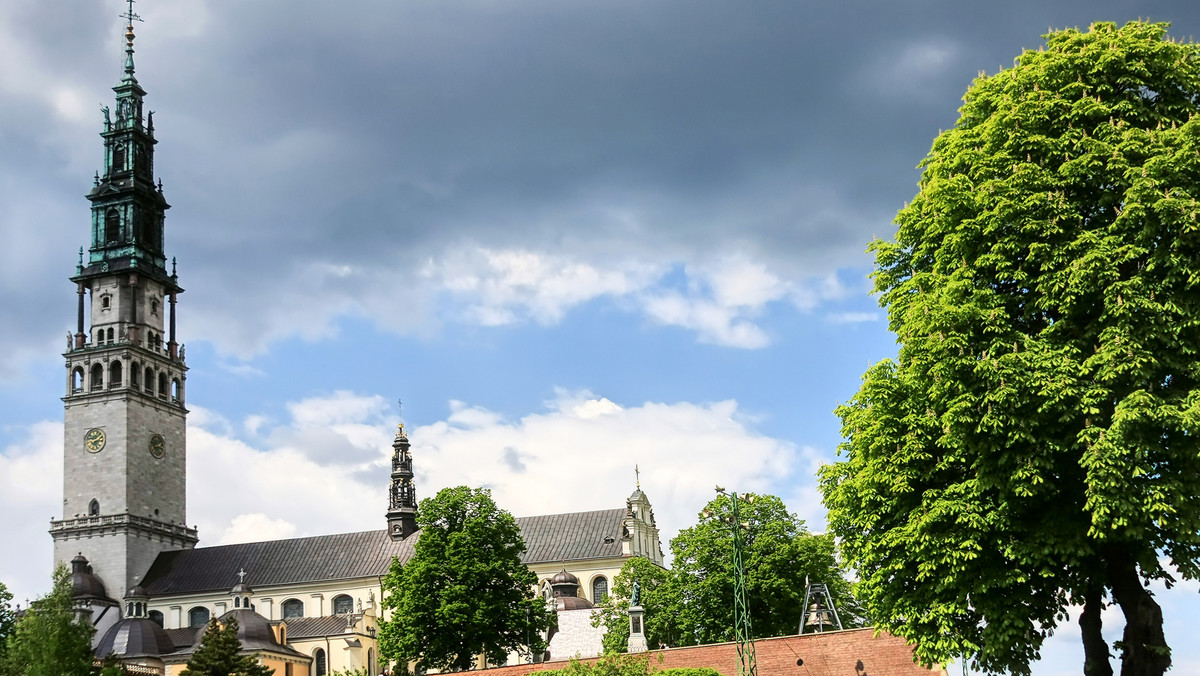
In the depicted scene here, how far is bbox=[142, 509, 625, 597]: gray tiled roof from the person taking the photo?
9819 cm

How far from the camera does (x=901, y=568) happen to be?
2580 cm

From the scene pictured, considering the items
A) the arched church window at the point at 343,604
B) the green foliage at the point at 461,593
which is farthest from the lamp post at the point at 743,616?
the arched church window at the point at 343,604

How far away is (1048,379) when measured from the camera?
930 inches

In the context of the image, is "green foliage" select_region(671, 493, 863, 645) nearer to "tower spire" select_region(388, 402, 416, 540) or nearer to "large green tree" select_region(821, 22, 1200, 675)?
"large green tree" select_region(821, 22, 1200, 675)

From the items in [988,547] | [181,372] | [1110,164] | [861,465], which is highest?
[181,372]

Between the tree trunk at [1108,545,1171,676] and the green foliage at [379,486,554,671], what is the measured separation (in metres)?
35.3

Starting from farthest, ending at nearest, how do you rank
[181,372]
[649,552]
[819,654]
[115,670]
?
[181,372] < [649,552] < [115,670] < [819,654]

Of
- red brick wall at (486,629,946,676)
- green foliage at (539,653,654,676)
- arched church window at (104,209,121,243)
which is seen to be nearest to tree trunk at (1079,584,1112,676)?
red brick wall at (486,629,946,676)

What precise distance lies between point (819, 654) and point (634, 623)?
34.2ft

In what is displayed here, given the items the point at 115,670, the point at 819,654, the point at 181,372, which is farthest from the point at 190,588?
the point at 819,654

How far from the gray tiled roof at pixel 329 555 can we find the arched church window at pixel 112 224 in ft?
89.6

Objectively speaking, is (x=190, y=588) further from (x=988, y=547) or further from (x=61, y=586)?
(x=988, y=547)

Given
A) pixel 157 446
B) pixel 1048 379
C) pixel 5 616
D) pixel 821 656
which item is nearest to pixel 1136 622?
pixel 1048 379

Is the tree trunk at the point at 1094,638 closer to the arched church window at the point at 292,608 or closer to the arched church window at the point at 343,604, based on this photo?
the arched church window at the point at 343,604
